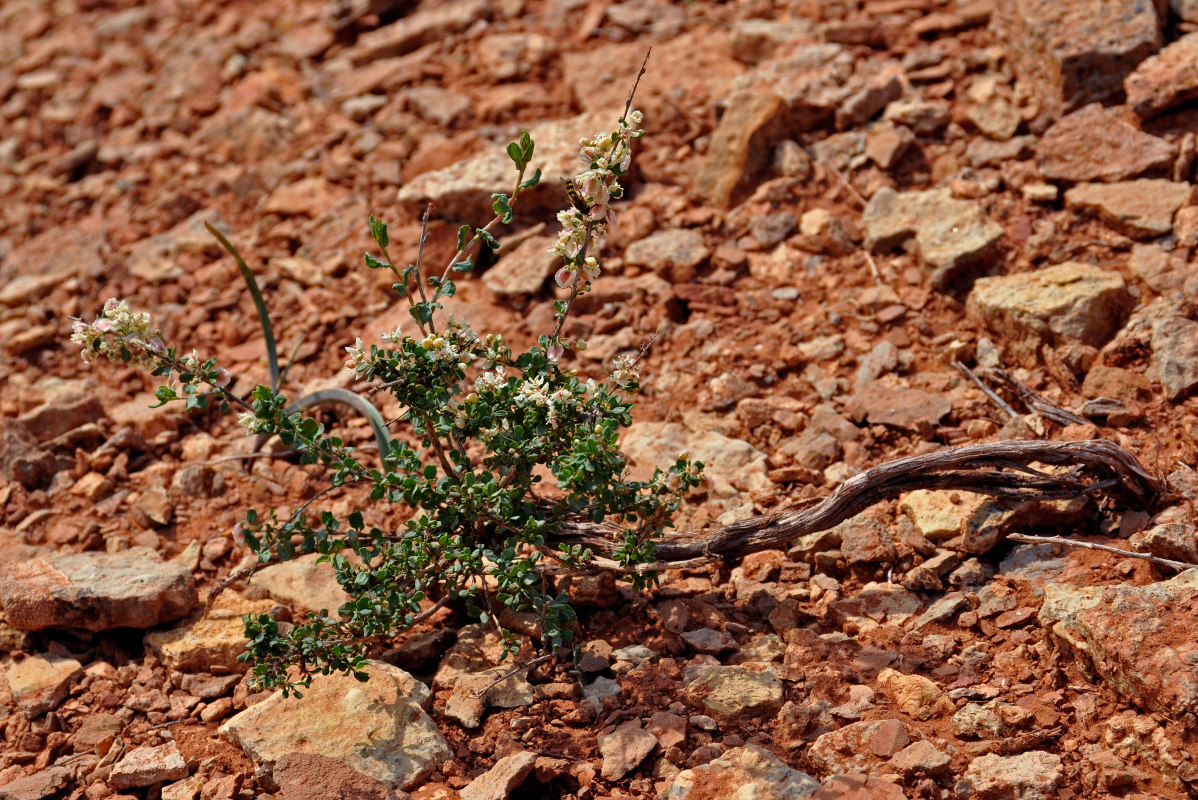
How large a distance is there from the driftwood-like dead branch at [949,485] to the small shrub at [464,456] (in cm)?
19

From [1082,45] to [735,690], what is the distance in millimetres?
2722

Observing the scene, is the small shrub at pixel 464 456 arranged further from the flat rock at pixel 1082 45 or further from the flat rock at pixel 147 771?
the flat rock at pixel 1082 45

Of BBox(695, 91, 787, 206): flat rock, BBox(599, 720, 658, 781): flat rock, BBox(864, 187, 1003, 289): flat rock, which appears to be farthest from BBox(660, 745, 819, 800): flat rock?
BBox(695, 91, 787, 206): flat rock

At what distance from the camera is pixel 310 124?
5094 mm

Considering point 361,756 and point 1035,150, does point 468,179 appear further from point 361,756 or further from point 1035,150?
point 361,756

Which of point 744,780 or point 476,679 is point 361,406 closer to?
point 476,679

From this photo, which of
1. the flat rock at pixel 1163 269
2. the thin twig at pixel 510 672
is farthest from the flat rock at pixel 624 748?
the flat rock at pixel 1163 269

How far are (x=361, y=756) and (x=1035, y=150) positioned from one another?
3.06m

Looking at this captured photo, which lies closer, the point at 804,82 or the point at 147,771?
the point at 147,771

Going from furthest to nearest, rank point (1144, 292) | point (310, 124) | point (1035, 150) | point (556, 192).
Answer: point (310, 124), point (556, 192), point (1035, 150), point (1144, 292)

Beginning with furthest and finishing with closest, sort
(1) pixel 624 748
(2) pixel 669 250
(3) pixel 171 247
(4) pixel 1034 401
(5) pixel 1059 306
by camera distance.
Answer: (3) pixel 171 247 → (2) pixel 669 250 → (5) pixel 1059 306 → (4) pixel 1034 401 → (1) pixel 624 748

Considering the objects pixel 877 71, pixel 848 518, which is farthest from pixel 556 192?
pixel 848 518

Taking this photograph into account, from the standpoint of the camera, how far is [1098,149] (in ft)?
12.1

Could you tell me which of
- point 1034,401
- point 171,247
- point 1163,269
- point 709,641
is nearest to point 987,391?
point 1034,401
